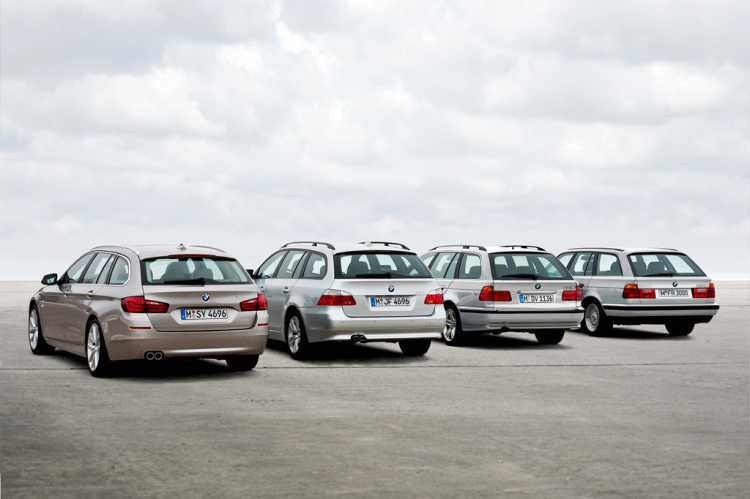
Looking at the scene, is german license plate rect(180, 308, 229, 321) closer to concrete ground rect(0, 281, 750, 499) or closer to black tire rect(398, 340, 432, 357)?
concrete ground rect(0, 281, 750, 499)

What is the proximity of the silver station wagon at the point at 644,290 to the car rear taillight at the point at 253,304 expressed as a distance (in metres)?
8.31

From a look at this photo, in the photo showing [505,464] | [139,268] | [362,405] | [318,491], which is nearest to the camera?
[318,491]

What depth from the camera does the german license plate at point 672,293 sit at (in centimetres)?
1747

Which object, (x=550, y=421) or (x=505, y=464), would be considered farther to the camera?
(x=550, y=421)

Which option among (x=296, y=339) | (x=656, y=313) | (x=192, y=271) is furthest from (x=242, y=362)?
(x=656, y=313)

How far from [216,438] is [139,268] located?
4178mm

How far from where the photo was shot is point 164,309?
10.8 metres

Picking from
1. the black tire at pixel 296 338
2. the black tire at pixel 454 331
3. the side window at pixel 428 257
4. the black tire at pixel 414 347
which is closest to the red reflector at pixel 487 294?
the black tire at pixel 454 331

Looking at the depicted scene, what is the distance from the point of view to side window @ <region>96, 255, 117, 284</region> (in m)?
11.7

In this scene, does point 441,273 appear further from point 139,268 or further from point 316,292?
point 139,268

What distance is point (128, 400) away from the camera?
9391 millimetres

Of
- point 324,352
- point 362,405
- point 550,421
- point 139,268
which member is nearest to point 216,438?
point 362,405

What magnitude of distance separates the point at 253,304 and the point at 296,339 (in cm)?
208

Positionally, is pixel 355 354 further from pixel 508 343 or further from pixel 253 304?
pixel 508 343
